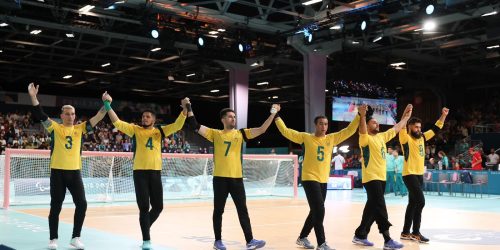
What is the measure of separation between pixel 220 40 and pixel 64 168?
56.2ft

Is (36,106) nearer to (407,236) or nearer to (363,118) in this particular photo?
(363,118)

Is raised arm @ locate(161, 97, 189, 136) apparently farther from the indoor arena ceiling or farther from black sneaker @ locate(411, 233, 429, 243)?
the indoor arena ceiling

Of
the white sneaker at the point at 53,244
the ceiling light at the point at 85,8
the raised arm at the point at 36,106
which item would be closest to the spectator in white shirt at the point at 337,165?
the ceiling light at the point at 85,8

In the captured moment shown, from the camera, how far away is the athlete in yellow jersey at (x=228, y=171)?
22.8 ft

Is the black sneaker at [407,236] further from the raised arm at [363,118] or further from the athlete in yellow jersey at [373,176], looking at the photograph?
the raised arm at [363,118]

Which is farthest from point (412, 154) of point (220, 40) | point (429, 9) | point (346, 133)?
point (220, 40)

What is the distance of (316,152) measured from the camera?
23.6 ft

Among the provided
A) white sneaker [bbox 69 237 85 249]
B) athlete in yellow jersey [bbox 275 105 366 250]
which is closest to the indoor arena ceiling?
A: white sneaker [bbox 69 237 85 249]

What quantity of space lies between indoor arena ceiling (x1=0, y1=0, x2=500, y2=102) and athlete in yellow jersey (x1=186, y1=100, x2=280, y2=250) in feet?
25.4

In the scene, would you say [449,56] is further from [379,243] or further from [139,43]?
[379,243]

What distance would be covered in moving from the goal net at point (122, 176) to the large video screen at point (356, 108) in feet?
31.7

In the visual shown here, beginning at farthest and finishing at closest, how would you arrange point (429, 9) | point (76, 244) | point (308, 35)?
point (308, 35) < point (429, 9) < point (76, 244)

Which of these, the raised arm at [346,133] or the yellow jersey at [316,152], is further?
the raised arm at [346,133]

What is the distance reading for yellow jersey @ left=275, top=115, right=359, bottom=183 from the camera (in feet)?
23.3
